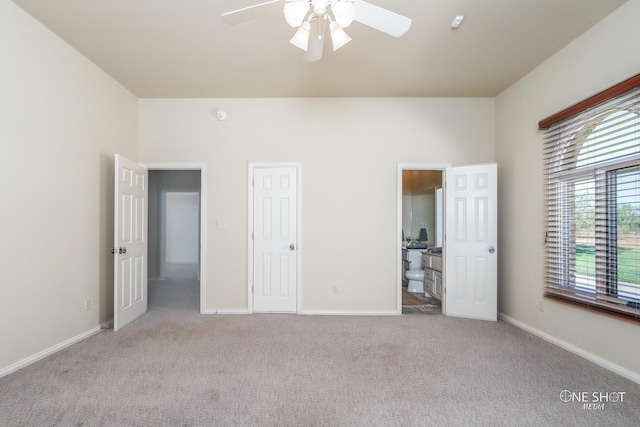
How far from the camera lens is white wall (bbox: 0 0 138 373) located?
236 cm

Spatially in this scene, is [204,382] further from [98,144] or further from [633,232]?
[633,232]

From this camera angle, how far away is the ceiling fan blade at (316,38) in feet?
6.15

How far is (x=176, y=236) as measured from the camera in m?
7.82

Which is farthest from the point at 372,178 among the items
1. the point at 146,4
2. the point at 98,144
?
the point at 98,144

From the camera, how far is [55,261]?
2748 mm

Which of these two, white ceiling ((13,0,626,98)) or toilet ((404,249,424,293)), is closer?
white ceiling ((13,0,626,98))

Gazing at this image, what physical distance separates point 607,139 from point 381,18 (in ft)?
7.20

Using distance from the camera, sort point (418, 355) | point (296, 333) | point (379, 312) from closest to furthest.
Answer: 1. point (418, 355)
2. point (296, 333)
3. point (379, 312)

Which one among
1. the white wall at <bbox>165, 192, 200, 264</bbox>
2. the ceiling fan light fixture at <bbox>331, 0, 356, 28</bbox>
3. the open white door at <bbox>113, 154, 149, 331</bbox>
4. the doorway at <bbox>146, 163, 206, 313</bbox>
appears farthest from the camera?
the white wall at <bbox>165, 192, 200, 264</bbox>

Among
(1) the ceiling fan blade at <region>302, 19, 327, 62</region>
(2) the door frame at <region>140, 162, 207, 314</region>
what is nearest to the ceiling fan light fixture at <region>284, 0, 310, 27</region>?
(1) the ceiling fan blade at <region>302, 19, 327, 62</region>

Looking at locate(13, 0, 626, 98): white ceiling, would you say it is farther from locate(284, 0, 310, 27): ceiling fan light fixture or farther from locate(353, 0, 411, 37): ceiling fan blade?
locate(284, 0, 310, 27): ceiling fan light fixture

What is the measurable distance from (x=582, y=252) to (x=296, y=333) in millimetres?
2863

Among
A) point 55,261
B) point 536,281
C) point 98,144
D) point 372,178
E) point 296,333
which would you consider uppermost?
point 98,144
